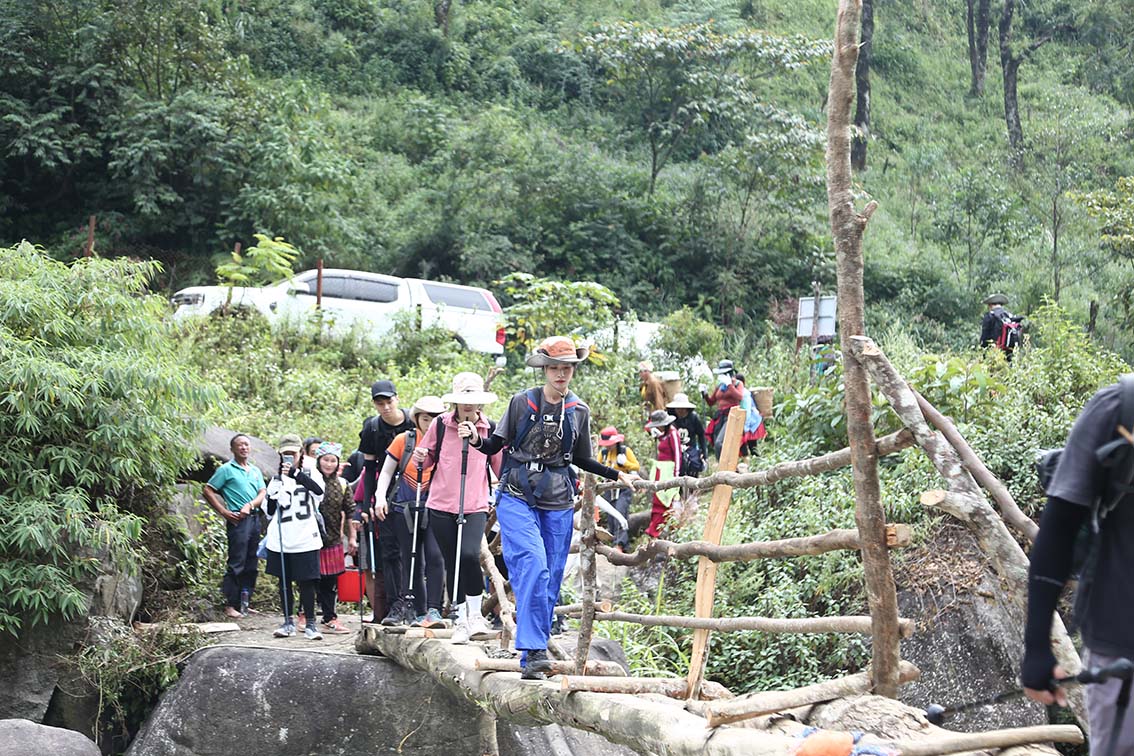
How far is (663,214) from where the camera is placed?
22.8 meters

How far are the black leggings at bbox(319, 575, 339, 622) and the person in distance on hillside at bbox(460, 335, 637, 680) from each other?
11.7 feet

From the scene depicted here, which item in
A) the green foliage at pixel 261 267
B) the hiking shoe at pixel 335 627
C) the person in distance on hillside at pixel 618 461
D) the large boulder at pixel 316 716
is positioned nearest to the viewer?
the large boulder at pixel 316 716

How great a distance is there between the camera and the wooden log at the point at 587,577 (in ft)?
20.6

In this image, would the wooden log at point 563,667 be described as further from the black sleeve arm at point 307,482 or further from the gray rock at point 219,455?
the gray rock at point 219,455

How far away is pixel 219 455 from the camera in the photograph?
11.4 metres

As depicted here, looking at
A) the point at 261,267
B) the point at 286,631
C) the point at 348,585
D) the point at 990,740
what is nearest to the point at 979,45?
the point at 261,267

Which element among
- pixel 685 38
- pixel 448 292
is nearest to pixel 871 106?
pixel 685 38

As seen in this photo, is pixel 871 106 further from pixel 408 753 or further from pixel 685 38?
pixel 408 753

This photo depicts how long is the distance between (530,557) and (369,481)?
108 inches

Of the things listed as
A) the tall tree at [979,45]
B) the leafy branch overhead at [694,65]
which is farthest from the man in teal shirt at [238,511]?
A: the tall tree at [979,45]

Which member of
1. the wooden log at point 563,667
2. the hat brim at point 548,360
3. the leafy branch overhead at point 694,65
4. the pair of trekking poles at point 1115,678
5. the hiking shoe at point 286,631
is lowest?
the hiking shoe at point 286,631

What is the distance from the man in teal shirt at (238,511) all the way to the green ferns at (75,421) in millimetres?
374

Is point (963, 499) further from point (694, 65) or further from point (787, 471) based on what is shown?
point (694, 65)

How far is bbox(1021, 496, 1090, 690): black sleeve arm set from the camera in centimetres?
260
